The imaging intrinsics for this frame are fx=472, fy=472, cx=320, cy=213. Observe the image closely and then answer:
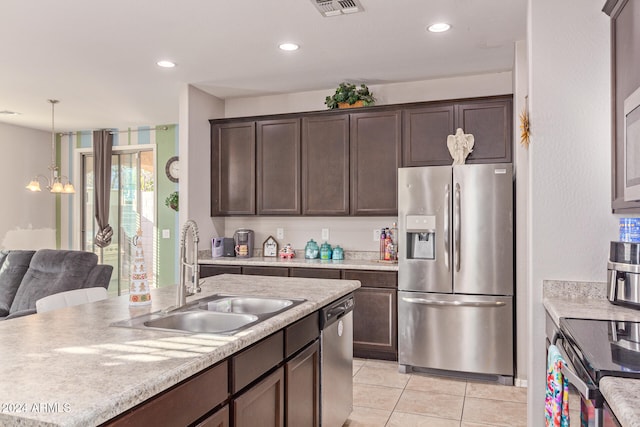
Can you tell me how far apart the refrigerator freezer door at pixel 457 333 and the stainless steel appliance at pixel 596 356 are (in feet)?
5.56

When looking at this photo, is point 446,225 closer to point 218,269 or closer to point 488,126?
point 488,126

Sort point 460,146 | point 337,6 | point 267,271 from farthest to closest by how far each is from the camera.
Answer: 1. point 267,271
2. point 460,146
3. point 337,6

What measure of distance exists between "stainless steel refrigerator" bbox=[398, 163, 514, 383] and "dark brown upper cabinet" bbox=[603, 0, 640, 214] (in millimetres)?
1279

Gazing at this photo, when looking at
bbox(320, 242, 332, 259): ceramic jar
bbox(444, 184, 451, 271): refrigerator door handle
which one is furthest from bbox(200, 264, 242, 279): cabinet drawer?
bbox(444, 184, 451, 271): refrigerator door handle

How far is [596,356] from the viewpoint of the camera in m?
1.46

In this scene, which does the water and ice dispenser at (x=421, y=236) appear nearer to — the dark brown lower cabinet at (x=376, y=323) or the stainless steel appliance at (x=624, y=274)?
the dark brown lower cabinet at (x=376, y=323)

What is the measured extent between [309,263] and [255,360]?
103 inches

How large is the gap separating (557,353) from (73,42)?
367 cm

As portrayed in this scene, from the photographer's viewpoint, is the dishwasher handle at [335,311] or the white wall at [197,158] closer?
the dishwasher handle at [335,311]

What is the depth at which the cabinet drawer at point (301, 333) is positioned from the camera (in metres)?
2.01

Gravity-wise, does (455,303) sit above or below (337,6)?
below

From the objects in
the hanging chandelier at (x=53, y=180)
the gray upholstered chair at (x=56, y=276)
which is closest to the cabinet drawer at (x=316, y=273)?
the gray upholstered chair at (x=56, y=276)

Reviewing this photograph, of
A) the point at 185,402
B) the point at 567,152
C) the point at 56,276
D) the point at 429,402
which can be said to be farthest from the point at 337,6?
the point at 56,276

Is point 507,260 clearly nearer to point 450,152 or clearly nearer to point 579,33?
point 450,152
